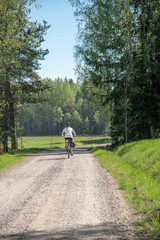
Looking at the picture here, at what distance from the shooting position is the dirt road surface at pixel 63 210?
13.5ft

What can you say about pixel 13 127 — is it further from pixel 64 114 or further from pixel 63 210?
pixel 64 114

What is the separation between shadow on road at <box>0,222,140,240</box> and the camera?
3.93 metres

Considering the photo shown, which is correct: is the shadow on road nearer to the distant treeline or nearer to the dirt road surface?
the dirt road surface

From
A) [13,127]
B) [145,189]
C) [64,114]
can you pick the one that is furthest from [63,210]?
[64,114]

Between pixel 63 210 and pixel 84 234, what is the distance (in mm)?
1294

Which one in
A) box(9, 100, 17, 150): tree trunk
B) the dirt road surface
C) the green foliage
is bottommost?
the dirt road surface

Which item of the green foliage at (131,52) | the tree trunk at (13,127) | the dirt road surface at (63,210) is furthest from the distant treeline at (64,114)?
the dirt road surface at (63,210)

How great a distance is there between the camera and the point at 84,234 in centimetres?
403

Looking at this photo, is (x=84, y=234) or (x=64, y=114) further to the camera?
(x=64, y=114)

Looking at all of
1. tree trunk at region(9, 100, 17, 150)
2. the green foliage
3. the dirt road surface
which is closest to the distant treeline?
tree trunk at region(9, 100, 17, 150)

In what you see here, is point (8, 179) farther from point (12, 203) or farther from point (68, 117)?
point (68, 117)

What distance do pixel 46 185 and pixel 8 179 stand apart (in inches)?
76.4

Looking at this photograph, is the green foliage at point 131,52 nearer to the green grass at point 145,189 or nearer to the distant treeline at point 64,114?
the green grass at point 145,189

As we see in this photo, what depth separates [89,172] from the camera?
9.89 m
